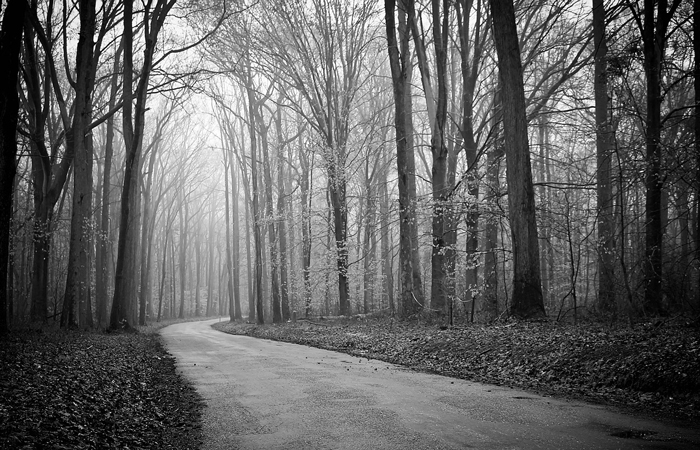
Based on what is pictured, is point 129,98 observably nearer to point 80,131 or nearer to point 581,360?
point 80,131

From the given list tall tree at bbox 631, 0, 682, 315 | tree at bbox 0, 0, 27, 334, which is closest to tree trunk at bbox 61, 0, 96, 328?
tree at bbox 0, 0, 27, 334

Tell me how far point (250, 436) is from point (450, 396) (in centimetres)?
245

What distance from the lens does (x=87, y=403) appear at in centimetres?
495

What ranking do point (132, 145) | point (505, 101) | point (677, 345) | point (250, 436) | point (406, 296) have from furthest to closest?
1. point (132, 145)
2. point (406, 296)
3. point (505, 101)
4. point (677, 345)
5. point (250, 436)

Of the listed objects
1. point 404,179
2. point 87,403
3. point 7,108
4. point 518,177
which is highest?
point 404,179

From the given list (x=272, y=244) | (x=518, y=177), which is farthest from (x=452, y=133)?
(x=518, y=177)

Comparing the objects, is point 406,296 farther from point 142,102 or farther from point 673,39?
point 142,102

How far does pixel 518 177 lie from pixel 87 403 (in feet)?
28.9

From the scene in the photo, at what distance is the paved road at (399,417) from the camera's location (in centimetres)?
397

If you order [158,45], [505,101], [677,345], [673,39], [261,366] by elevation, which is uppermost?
[158,45]

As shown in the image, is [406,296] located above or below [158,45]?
below

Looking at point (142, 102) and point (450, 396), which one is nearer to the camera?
point (450, 396)

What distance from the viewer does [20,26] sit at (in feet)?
27.6

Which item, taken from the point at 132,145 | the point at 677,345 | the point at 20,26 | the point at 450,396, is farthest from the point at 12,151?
the point at 677,345
